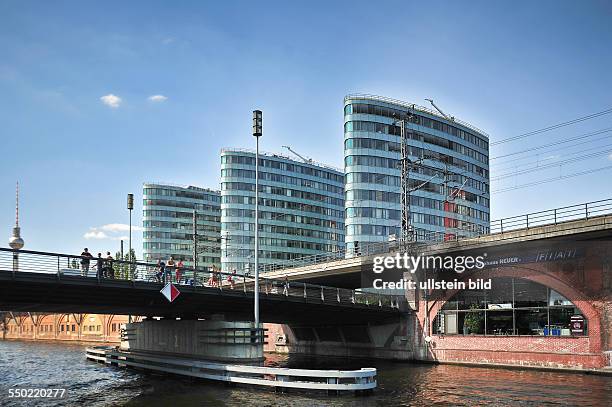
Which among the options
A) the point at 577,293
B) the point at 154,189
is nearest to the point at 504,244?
the point at 577,293

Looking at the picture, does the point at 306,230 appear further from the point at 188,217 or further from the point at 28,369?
the point at 28,369

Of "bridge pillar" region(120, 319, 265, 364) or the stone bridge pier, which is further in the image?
"bridge pillar" region(120, 319, 265, 364)

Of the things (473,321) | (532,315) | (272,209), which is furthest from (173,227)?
(532,315)

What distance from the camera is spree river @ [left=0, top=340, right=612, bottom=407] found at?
3122 cm

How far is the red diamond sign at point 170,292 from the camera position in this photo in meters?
38.9

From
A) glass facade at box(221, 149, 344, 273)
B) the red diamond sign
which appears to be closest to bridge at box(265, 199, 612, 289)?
the red diamond sign

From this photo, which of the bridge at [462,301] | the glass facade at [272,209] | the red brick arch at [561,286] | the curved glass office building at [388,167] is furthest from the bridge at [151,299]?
the glass facade at [272,209]

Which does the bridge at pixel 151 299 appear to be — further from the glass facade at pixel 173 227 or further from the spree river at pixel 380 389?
the glass facade at pixel 173 227

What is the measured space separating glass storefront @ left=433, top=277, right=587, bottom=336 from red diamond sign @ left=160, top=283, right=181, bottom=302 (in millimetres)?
24517

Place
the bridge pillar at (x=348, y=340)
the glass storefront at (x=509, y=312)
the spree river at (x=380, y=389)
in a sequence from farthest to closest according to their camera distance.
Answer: the bridge pillar at (x=348, y=340) → the glass storefront at (x=509, y=312) → the spree river at (x=380, y=389)

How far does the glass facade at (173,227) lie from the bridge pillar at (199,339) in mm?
116711

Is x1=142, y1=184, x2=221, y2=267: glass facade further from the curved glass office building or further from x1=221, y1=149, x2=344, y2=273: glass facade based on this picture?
the curved glass office building

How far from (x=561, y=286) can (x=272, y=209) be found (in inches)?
4243

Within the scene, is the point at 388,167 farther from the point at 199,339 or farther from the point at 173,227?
the point at 173,227
